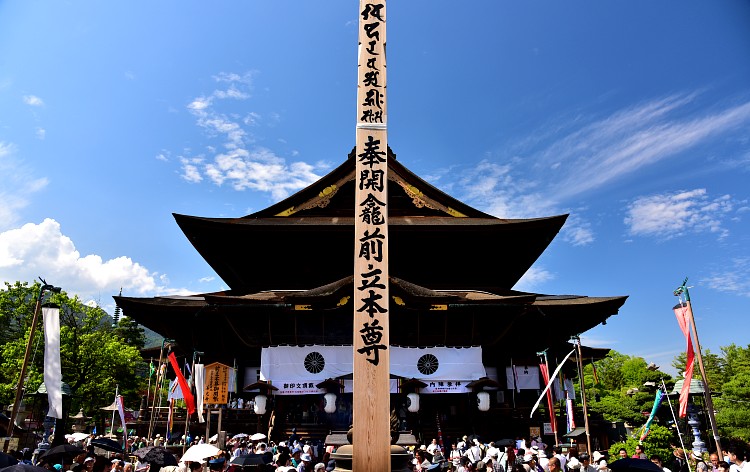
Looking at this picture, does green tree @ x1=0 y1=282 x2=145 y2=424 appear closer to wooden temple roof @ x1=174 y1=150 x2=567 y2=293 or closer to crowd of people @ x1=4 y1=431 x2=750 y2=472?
wooden temple roof @ x1=174 y1=150 x2=567 y2=293

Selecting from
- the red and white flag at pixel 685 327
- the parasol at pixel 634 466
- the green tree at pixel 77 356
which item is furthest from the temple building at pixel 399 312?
the green tree at pixel 77 356

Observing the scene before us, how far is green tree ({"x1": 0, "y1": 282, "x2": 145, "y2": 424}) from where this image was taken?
35.2m

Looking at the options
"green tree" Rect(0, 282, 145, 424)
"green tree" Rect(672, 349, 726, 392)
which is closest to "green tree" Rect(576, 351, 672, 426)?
"green tree" Rect(672, 349, 726, 392)

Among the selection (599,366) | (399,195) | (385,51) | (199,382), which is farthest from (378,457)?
(599,366)

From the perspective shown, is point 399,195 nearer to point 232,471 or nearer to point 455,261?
point 455,261

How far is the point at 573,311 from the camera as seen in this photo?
53.3ft

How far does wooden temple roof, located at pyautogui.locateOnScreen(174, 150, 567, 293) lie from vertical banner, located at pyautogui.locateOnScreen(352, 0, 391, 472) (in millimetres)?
10857

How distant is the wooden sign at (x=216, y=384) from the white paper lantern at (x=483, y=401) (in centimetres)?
783

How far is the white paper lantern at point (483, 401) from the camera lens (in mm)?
15070

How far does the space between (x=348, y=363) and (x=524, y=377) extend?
631 centimetres

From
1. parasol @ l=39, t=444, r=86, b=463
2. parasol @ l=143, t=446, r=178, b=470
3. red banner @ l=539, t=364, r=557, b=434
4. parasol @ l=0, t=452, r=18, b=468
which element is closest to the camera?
parasol @ l=0, t=452, r=18, b=468

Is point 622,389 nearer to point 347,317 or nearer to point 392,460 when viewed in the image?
point 347,317

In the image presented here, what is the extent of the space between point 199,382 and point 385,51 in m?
10.9

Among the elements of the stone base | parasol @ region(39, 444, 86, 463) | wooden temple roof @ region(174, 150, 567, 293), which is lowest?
parasol @ region(39, 444, 86, 463)
